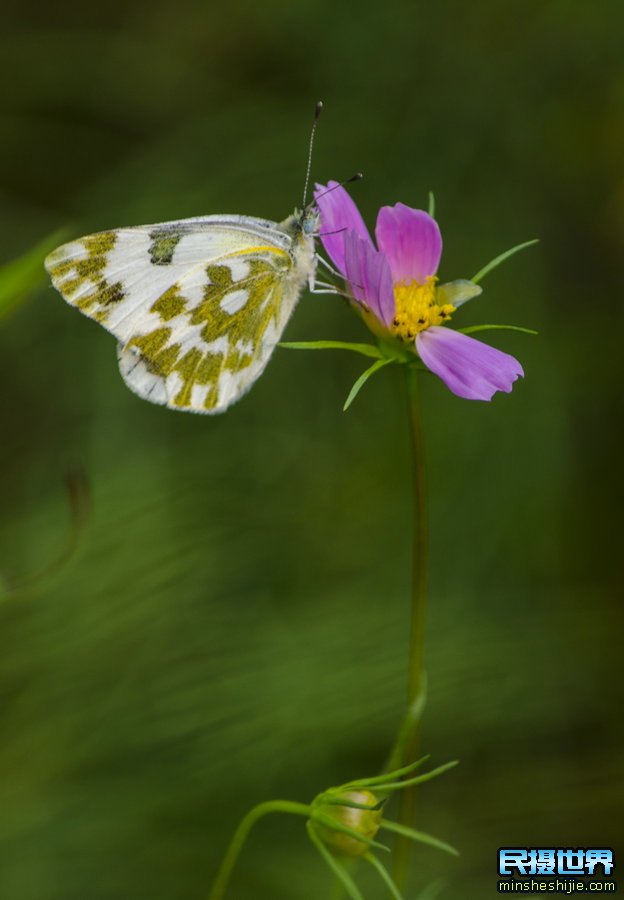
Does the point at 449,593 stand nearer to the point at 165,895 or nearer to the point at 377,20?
the point at 165,895

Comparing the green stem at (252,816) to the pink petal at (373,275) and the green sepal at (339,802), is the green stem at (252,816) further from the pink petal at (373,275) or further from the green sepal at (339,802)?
the pink petal at (373,275)

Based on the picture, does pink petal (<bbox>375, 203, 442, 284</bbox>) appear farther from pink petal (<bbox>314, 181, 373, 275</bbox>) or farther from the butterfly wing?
the butterfly wing

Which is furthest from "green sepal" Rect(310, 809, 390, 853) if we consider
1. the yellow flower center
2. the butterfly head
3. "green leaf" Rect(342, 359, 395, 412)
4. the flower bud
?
the butterfly head

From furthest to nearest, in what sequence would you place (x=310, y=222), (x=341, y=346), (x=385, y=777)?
(x=310, y=222), (x=341, y=346), (x=385, y=777)

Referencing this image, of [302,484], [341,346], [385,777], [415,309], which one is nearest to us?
[385,777]

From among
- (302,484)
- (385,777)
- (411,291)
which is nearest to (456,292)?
(411,291)

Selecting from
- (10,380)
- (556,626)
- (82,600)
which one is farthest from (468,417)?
(10,380)

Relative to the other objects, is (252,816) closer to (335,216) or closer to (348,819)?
(348,819)
